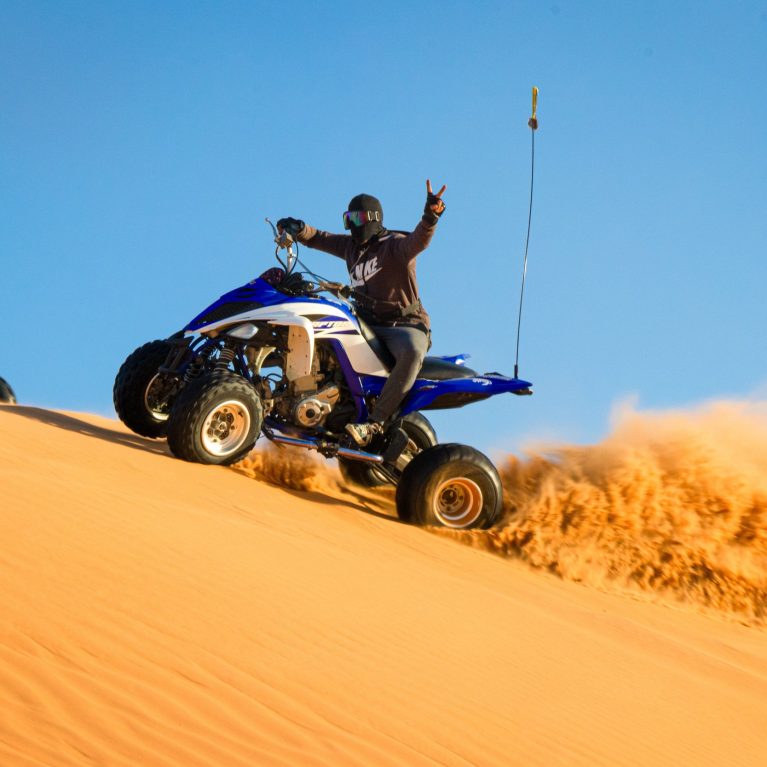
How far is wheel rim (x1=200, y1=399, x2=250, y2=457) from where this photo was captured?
24.1ft

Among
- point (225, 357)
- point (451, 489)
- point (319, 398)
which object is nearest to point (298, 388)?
point (319, 398)

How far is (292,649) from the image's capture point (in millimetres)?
4184

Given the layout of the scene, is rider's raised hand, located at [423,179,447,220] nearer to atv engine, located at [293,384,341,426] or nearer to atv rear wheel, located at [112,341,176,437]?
atv engine, located at [293,384,341,426]

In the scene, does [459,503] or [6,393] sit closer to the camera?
[459,503]

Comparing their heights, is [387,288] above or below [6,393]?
above

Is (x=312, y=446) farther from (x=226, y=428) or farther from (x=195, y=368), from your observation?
(x=195, y=368)

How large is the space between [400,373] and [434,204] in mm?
1385

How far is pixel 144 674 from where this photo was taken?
11.8 feet

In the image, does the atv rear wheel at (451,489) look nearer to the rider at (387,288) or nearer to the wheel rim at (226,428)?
the rider at (387,288)

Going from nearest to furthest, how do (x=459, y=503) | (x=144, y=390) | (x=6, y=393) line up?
(x=144, y=390) → (x=459, y=503) → (x=6, y=393)

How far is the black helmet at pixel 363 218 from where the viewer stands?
8469 millimetres

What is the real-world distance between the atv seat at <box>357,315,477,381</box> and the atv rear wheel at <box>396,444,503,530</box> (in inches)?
27.0

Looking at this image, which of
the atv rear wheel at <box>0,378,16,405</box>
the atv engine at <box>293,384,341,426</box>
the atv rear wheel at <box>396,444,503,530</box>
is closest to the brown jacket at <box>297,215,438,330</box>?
the atv engine at <box>293,384,341,426</box>

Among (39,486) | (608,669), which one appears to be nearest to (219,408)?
(39,486)
